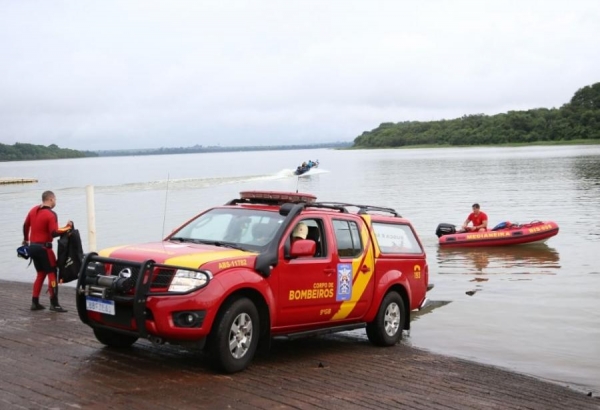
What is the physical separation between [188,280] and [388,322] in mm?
3639

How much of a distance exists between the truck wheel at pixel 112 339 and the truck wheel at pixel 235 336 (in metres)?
1.37

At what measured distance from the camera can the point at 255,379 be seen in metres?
7.70

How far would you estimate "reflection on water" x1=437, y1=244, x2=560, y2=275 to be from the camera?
2206 cm

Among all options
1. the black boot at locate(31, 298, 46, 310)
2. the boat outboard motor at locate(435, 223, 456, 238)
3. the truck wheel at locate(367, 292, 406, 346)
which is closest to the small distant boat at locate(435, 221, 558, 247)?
the boat outboard motor at locate(435, 223, 456, 238)

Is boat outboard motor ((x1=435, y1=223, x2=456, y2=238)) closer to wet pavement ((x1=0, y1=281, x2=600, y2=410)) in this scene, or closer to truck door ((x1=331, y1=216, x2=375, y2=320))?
wet pavement ((x1=0, y1=281, x2=600, y2=410))

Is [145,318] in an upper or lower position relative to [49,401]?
upper

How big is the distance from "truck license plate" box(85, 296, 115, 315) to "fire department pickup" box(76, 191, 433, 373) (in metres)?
0.01

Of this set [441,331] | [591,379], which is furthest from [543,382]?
[441,331]

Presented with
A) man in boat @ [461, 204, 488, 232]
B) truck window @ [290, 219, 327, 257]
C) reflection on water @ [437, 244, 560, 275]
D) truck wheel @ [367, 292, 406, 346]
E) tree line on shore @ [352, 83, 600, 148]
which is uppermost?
tree line on shore @ [352, 83, 600, 148]

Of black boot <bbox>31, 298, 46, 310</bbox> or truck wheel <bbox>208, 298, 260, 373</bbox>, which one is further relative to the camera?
black boot <bbox>31, 298, 46, 310</bbox>

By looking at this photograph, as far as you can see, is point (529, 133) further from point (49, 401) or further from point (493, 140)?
point (49, 401)

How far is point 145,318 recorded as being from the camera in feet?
24.7

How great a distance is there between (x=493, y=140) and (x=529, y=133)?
13584 millimetres

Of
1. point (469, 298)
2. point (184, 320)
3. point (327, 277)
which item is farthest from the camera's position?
point (469, 298)
